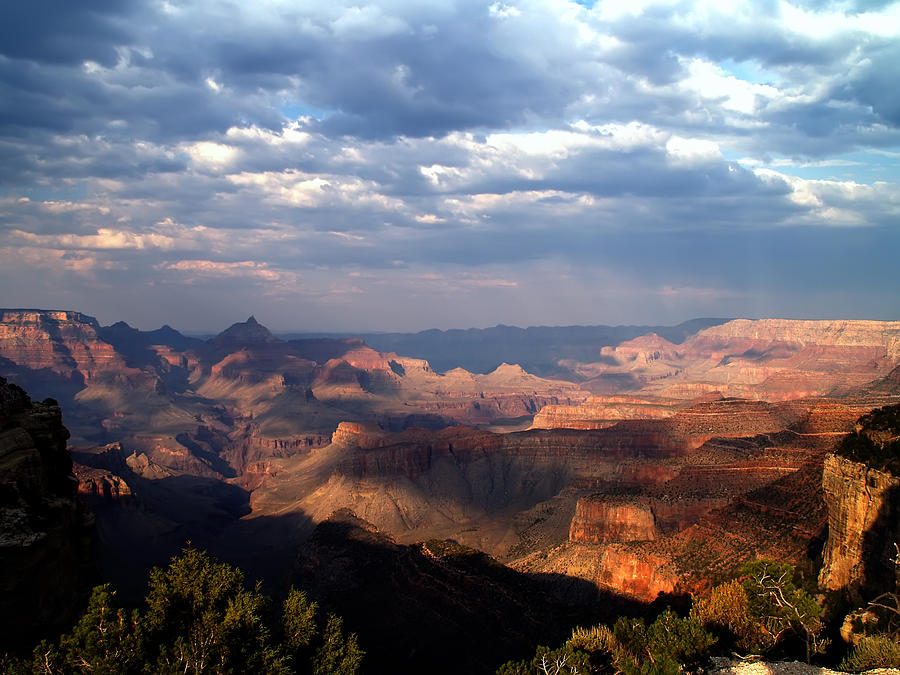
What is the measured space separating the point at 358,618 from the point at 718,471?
1772 inches

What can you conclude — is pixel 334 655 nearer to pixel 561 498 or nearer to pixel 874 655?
pixel 874 655

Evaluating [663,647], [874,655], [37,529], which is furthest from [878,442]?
[37,529]

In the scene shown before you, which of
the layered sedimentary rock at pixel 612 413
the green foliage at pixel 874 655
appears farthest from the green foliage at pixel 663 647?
the layered sedimentary rock at pixel 612 413

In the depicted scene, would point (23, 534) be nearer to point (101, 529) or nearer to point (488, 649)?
point (488, 649)

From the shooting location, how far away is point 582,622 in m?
47.8

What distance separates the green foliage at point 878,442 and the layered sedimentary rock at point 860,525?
78 centimetres

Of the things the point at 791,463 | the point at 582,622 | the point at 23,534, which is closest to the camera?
the point at 23,534

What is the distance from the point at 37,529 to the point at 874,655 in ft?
99.2

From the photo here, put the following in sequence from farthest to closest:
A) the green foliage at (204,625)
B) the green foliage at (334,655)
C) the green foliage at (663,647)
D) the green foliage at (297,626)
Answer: the green foliage at (297,626), the green foliage at (334,655), the green foliage at (204,625), the green foliage at (663,647)

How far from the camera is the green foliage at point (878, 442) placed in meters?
33.4

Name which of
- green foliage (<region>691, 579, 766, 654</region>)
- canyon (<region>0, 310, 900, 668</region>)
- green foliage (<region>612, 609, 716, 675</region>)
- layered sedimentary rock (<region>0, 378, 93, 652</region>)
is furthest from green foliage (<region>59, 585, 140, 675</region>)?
green foliage (<region>691, 579, 766, 654</region>)

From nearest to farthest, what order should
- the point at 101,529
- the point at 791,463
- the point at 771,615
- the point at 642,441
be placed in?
the point at 771,615 → the point at 791,463 → the point at 101,529 → the point at 642,441

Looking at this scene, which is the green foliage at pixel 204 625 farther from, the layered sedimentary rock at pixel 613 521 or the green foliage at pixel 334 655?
the layered sedimentary rock at pixel 613 521

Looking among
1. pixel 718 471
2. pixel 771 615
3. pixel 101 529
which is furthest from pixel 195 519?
pixel 771 615
